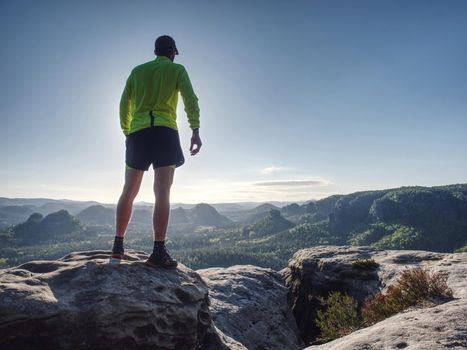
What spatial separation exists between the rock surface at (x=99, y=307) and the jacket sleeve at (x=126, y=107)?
375 centimetres

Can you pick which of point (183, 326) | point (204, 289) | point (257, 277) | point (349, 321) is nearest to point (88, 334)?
point (183, 326)

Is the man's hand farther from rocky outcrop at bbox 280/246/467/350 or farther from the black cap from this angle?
rocky outcrop at bbox 280/246/467/350

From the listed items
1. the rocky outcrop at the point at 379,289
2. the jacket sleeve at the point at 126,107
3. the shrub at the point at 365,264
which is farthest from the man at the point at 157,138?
the shrub at the point at 365,264

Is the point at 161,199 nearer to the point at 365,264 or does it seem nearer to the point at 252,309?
the point at 252,309

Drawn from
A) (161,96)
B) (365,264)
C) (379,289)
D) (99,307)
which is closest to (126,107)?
(161,96)

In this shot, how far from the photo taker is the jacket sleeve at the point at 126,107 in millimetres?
9703

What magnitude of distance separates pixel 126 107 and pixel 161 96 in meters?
1.49

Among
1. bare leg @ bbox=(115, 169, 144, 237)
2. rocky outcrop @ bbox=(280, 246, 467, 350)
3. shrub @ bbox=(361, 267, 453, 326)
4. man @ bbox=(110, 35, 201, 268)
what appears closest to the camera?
rocky outcrop @ bbox=(280, 246, 467, 350)

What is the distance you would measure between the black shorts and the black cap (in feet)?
7.72

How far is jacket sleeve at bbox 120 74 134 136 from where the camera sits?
382 inches

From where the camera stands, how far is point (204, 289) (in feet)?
34.1

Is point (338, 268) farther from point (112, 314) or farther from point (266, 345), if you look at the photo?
point (112, 314)

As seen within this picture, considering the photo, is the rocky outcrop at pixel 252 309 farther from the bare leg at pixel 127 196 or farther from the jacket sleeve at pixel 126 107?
the jacket sleeve at pixel 126 107

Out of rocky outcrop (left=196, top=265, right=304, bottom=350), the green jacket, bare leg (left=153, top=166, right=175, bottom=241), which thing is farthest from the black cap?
rocky outcrop (left=196, top=265, right=304, bottom=350)
